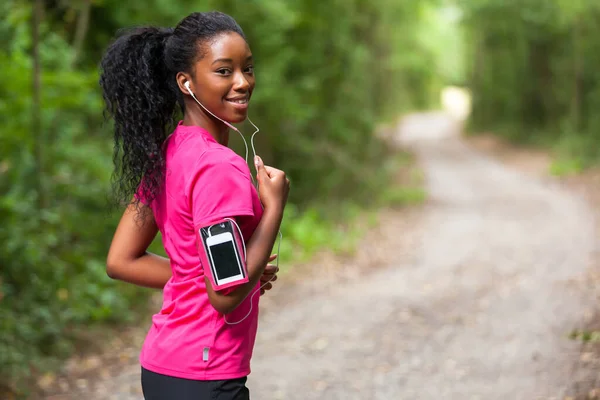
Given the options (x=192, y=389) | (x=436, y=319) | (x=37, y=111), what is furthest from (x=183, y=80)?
(x=436, y=319)

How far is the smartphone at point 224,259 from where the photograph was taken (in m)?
1.90

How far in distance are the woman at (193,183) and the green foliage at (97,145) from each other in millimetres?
3928

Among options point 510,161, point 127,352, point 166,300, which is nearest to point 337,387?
point 127,352

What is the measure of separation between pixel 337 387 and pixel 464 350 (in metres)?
1.50

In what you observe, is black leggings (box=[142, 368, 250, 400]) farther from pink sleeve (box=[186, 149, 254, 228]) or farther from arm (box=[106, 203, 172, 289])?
pink sleeve (box=[186, 149, 254, 228])

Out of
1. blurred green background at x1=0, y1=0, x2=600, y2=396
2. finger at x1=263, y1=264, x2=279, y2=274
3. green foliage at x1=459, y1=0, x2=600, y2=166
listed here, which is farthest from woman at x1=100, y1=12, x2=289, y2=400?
green foliage at x1=459, y1=0, x2=600, y2=166

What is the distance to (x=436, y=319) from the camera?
25.3ft

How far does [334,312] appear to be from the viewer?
27.1ft

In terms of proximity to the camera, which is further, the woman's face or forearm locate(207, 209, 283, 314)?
the woman's face

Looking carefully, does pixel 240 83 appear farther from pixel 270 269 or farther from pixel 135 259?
pixel 135 259

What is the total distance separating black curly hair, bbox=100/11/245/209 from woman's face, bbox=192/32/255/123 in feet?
0.09

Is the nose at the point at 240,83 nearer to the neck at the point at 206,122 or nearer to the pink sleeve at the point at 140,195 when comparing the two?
the neck at the point at 206,122

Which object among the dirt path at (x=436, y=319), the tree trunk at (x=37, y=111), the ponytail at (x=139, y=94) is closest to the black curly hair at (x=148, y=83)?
the ponytail at (x=139, y=94)

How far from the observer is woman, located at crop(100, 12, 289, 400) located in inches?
78.4
